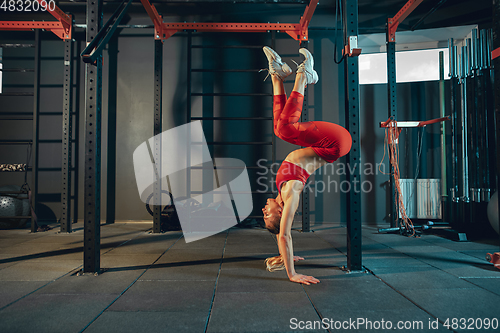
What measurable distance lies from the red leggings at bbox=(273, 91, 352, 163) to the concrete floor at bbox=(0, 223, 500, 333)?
1.05 metres

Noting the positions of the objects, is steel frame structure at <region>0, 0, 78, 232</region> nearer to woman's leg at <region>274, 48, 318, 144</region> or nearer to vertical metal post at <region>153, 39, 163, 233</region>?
vertical metal post at <region>153, 39, 163, 233</region>

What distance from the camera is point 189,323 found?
1510 mm

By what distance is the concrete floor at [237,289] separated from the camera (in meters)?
1.53

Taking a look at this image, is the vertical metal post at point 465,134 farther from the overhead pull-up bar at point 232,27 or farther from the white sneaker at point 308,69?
the white sneaker at point 308,69

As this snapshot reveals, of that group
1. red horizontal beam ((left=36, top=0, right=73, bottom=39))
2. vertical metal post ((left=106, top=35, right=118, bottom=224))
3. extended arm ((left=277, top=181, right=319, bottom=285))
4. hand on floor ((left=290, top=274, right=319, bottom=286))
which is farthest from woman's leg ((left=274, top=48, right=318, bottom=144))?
red horizontal beam ((left=36, top=0, right=73, bottom=39))

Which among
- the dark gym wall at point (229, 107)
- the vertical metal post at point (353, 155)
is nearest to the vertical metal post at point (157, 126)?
the dark gym wall at point (229, 107)

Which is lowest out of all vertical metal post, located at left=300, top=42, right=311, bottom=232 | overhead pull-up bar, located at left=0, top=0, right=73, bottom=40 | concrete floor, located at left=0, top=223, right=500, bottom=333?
concrete floor, located at left=0, top=223, right=500, bottom=333

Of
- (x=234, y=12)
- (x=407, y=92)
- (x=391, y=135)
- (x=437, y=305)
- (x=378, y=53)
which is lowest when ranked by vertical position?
(x=437, y=305)

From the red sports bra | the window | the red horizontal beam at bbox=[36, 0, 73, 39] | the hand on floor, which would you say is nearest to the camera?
the hand on floor

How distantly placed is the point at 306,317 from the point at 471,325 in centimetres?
88

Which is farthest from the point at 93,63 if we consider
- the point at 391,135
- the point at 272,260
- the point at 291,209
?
the point at 391,135

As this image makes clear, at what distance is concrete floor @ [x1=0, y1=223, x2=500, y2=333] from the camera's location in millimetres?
1530

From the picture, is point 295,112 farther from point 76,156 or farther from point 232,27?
point 76,156

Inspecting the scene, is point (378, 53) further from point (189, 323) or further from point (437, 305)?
point (189, 323)
